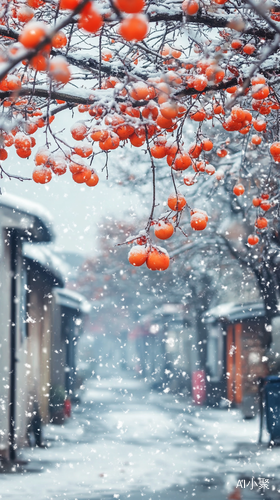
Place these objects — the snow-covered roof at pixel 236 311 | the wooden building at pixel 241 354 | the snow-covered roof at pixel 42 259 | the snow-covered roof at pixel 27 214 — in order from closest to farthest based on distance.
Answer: the snow-covered roof at pixel 27 214
the snow-covered roof at pixel 42 259
the wooden building at pixel 241 354
the snow-covered roof at pixel 236 311

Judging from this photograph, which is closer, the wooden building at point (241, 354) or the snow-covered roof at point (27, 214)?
the snow-covered roof at point (27, 214)

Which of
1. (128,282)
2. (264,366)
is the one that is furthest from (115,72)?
(128,282)

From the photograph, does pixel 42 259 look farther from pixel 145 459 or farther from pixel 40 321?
pixel 145 459

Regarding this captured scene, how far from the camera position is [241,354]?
14477mm

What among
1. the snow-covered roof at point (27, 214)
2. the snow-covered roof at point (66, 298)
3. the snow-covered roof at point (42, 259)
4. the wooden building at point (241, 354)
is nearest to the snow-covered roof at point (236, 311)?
the wooden building at point (241, 354)

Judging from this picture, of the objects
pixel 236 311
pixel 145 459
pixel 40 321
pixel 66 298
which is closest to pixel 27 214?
pixel 40 321

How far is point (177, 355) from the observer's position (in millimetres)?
24531

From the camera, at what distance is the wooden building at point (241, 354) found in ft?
42.3

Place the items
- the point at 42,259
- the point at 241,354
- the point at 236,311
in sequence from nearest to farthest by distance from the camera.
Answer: the point at 42,259 < the point at 236,311 < the point at 241,354

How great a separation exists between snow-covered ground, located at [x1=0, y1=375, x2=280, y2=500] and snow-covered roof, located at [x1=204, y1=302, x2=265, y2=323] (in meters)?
2.61

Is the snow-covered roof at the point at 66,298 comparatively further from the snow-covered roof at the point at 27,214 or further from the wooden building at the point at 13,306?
the snow-covered roof at the point at 27,214

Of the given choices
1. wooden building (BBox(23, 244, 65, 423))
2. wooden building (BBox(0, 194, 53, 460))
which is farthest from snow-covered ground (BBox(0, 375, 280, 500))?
wooden building (BBox(23, 244, 65, 423))

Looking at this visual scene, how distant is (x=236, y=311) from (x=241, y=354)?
134 centimetres

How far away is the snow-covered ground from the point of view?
267 inches
